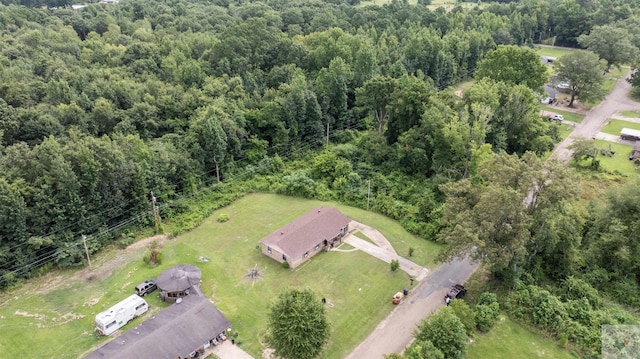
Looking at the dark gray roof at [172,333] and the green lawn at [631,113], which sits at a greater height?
the green lawn at [631,113]

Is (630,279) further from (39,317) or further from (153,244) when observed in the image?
(39,317)

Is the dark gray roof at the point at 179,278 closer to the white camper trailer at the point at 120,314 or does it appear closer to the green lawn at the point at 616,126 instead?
the white camper trailer at the point at 120,314

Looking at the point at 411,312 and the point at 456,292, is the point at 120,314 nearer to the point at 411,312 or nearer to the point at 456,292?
the point at 411,312

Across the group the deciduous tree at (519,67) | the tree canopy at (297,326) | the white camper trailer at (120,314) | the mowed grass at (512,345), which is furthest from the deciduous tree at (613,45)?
the white camper trailer at (120,314)

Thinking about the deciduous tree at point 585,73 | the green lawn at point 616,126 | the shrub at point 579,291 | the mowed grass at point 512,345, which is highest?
the deciduous tree at point 585,73

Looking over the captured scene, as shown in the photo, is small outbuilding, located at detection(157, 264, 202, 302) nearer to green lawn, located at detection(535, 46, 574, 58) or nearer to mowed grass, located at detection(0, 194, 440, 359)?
mowed grass, located at detection(0, 194, 440, 359)
